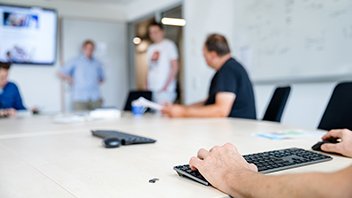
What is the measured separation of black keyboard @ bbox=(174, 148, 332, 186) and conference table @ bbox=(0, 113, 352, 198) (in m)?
0.02

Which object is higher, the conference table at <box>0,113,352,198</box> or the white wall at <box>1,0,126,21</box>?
the white wall at <box>1,0,126,21</box>

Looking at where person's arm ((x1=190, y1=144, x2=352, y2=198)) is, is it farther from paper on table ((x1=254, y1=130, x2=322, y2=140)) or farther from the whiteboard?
the whiteboard

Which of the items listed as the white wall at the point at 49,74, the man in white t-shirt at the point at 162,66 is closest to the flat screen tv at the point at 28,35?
the white wall at the point at 49,74

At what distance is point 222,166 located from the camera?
0.77 m

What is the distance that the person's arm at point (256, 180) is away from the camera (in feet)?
1.73

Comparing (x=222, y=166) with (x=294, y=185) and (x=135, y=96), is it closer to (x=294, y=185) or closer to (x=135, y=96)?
(x=294, y=185)

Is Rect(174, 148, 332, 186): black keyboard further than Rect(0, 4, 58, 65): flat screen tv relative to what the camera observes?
No

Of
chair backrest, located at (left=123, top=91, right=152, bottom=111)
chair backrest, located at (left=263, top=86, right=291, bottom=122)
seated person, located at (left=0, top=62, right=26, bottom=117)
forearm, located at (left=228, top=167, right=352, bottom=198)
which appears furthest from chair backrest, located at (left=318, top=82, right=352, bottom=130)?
seated person, located at (left=0, top=62, right=26, bottom=117)

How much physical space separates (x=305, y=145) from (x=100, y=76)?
14.7 feet

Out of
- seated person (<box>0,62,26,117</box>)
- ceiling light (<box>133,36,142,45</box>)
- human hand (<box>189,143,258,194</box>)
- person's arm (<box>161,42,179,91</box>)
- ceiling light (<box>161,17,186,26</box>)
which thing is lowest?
seated person (<box>0,62,26,117</box>)

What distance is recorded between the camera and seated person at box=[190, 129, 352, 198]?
528mm

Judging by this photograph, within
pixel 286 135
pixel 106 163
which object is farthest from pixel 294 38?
pixel 106 163

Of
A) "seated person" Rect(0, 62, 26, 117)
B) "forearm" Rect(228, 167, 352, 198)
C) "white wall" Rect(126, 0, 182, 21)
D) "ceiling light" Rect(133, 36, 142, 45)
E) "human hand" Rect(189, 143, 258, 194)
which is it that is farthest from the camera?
"ceiling light" Rect(133, 36, 142, 45)

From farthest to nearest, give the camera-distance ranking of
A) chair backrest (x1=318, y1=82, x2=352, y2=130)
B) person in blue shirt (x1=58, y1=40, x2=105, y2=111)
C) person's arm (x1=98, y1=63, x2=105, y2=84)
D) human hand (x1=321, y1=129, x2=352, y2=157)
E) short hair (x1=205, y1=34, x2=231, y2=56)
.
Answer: person's arm (x1=98, y1=63, x2=105, y2=84), person in blue shirt (x1=58, y1=40, x2=105, y2=111), short hair (x1=205, y1=34, x2=231, y2=56), chair backrest (x1=318, y1=82, x2=352, y2=130), human hand (x1=321, y1=129, x2=352, y2=157)
